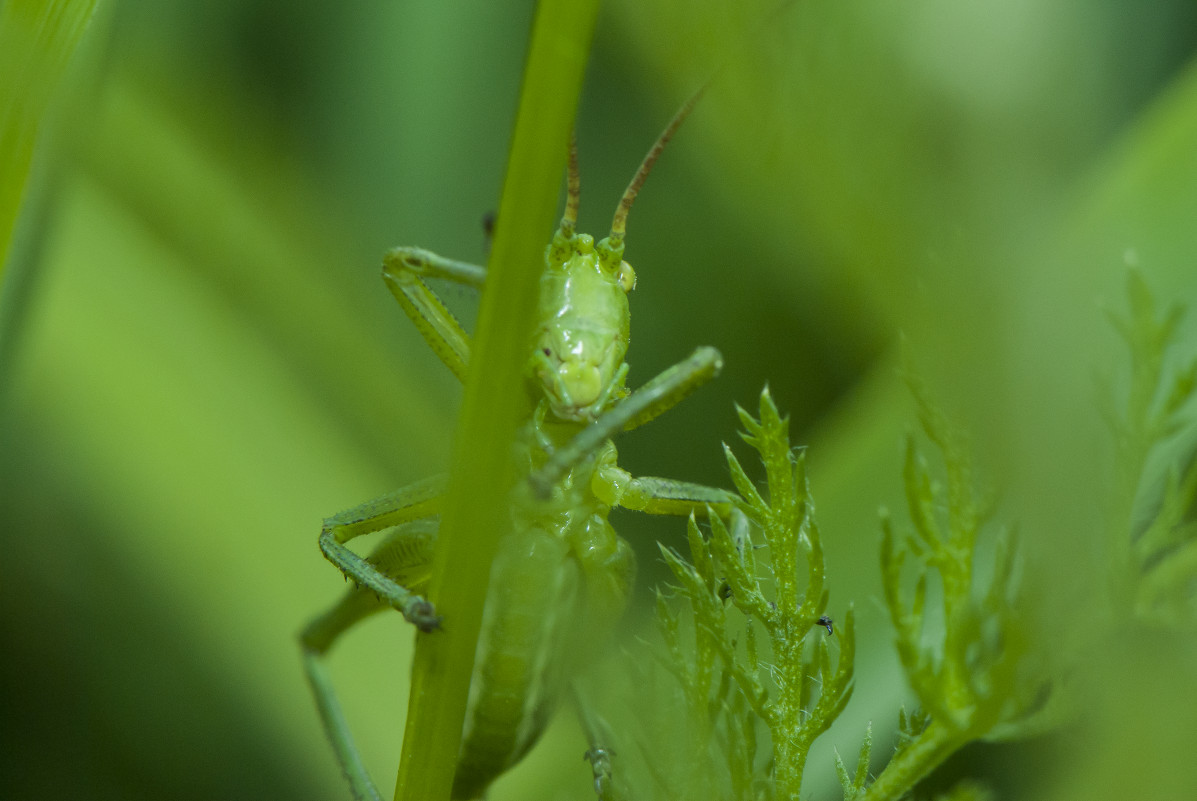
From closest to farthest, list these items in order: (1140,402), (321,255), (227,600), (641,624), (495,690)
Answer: (1140,402) < (495,690) < (641,624) < (227,600) < (321,255)

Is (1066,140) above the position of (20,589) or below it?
below

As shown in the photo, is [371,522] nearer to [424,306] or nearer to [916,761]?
[424,306]

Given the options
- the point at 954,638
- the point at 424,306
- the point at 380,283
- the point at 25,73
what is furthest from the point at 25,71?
the point at 380,283

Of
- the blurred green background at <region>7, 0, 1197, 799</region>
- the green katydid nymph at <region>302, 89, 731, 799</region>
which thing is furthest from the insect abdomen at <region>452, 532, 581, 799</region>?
the blurred green background at <region>7, 0, 1197, 799</region>

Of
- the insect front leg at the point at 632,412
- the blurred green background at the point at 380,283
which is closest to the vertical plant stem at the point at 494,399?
the insect front leg at the point at 632,412

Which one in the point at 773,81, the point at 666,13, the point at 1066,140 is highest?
the point at 666,13

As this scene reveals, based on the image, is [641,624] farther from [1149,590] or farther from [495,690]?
[1149,590]

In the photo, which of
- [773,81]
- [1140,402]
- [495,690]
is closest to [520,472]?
[495,690]

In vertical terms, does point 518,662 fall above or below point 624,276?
below
